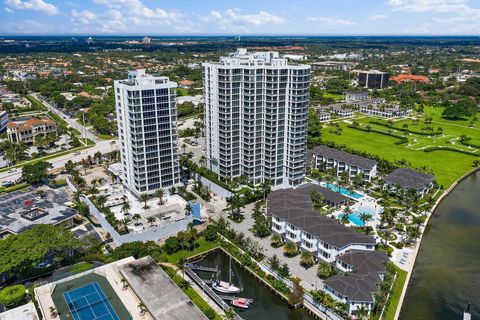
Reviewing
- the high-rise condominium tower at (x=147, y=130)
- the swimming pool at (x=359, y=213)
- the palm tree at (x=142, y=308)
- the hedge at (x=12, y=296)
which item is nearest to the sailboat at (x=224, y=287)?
the palm tree at (x=142, y=308)

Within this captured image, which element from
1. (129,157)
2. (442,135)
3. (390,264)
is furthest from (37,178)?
(442,135)

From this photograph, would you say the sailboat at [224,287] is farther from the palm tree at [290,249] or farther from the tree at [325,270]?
the tree at [325,270]

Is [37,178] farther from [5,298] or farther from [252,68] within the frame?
[252,68]

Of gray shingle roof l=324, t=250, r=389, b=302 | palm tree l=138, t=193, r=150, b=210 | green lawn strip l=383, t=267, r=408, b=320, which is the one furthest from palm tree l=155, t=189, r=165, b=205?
green lawn strip l=383, t=267, r=408, b=320

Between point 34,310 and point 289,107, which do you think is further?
point 289,107

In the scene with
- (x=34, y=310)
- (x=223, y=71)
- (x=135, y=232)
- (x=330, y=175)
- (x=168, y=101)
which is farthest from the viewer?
(x=330, y=175)

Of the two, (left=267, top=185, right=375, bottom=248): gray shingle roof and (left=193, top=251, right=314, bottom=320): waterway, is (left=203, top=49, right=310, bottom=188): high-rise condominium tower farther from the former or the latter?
(left=193, top=251, right=314, bottom=320): waterway

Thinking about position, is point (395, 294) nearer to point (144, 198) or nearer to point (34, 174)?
point (144, 198)
